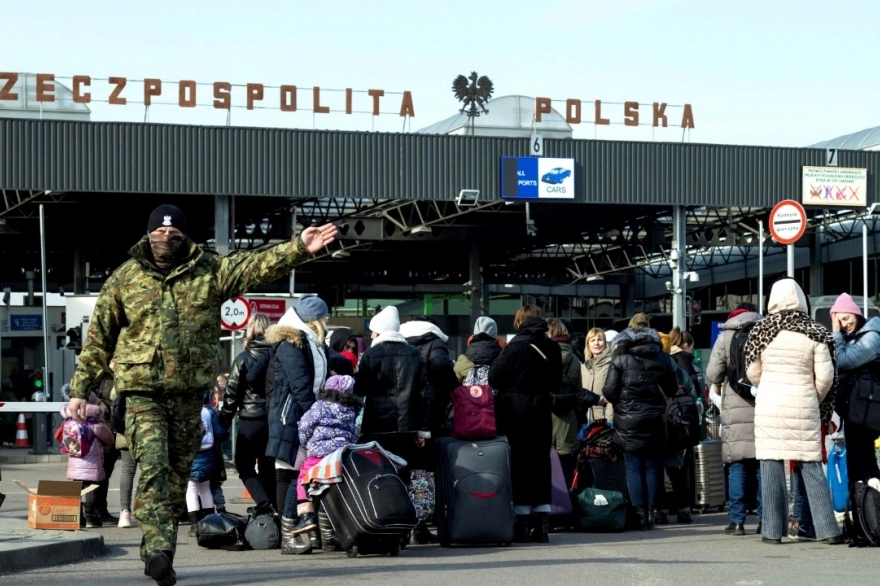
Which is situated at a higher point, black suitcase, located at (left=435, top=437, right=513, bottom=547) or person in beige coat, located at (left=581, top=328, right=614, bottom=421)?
person in beige coat, located at (left=581, top=328, right=614, bottom=421)

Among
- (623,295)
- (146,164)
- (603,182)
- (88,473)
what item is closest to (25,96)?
(146,164)

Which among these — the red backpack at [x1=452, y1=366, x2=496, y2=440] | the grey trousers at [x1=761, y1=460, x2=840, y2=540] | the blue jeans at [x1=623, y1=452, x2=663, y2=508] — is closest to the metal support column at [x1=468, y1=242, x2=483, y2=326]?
the blue jeans at [x1=623, y1=452, x2=663, y2=508]

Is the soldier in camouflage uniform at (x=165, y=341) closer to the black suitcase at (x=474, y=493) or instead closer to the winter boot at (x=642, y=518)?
the black suitcase at (x=474, y=493)

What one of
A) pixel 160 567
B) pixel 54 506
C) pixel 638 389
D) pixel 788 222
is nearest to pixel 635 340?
pixel 638 389

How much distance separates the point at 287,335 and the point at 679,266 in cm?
2513

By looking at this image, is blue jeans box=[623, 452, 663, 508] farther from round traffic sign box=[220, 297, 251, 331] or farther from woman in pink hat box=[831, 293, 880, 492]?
round traffic sign box=[220, 297, 251, 331]

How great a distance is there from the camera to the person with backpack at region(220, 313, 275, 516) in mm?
10773

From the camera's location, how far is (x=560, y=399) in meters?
11.8

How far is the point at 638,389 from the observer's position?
11742 millimetres

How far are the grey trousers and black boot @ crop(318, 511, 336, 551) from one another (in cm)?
304

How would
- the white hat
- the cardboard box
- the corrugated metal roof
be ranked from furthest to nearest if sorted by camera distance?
1. the corrugated metal roof
2. the cardboard box
3. the white hat

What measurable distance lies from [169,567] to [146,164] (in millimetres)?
24089

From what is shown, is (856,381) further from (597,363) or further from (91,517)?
(91,517)

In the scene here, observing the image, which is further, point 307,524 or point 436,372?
point 436,372
